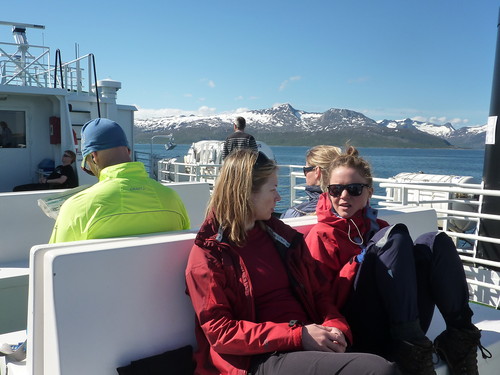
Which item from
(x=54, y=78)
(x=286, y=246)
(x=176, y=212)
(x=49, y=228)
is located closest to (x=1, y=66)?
(x=54, y=78)

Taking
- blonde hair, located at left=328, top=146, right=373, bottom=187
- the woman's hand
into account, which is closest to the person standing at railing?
blonde hair, located at left=328, top=146, right=373, bottom=187

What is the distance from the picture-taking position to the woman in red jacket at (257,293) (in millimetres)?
1904

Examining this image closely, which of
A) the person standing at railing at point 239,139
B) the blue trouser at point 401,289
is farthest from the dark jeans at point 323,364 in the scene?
the person standing at railing at point 239,139

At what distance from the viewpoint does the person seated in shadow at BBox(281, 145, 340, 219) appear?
11.1ft

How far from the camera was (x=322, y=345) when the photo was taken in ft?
6.29

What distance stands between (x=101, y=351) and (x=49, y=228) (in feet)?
8.37

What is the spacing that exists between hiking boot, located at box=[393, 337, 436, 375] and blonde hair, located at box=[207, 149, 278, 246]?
843mm

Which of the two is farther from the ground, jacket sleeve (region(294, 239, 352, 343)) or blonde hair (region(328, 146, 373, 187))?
blonde hair (region(328, 146, 373, 187))

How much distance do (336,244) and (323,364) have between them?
85 centimetres

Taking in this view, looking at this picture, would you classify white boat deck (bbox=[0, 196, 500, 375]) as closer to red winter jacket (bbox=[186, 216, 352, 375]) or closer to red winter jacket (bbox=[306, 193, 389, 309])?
red winter jacket (bbox=[186, 216, 352, 375])

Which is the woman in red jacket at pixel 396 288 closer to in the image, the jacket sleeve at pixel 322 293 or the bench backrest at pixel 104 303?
the jacket sleeve at pixel 322 293

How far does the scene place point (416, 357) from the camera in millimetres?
2090

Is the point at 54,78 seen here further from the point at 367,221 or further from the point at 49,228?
the point at 367,221

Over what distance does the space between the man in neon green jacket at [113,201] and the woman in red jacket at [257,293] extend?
458 mm
